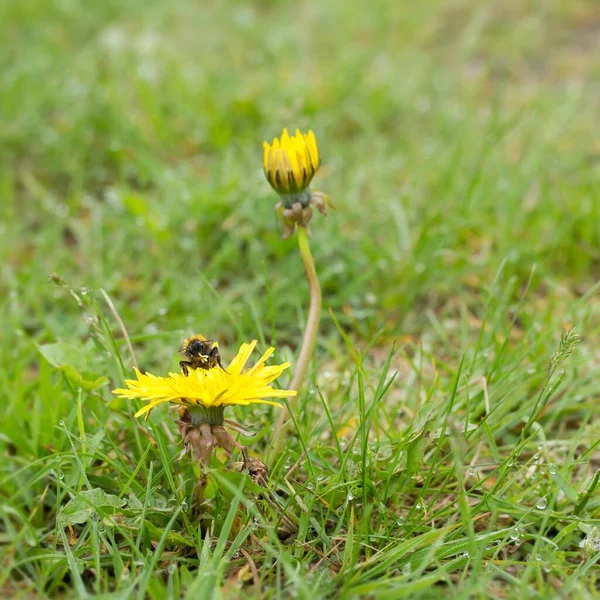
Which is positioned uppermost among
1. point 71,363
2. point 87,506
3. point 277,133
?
point 277,133

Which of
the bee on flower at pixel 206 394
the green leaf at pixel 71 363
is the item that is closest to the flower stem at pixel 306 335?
the bee on flower at pixel 206 394

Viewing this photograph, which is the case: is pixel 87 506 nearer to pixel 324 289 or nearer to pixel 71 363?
pixel 71 363

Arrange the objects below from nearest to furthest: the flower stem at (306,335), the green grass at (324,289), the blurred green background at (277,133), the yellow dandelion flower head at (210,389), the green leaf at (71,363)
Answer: the yellow dandelion flower head at (210,389) < the green grass at (324,289) < the flower stem at (306,335) < the green leaf at (71,363) < the blurred green background at (277,133)

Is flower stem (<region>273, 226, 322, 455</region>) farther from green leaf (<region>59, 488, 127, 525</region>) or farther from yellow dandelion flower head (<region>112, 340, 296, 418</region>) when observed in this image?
green leaf (<region>59, 488, 127, 525</region>)

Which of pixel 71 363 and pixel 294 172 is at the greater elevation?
pixel 294 172

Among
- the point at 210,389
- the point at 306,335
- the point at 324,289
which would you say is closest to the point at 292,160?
the point at 306,335

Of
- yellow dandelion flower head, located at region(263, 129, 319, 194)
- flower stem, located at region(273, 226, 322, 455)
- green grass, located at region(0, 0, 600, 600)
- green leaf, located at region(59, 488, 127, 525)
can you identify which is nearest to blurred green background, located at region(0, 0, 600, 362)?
green grass, located at region(0, 0, 600, 600)

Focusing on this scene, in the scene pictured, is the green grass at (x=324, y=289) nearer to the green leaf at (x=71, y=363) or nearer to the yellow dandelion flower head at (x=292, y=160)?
the green leaf at (x=71, y=363)
